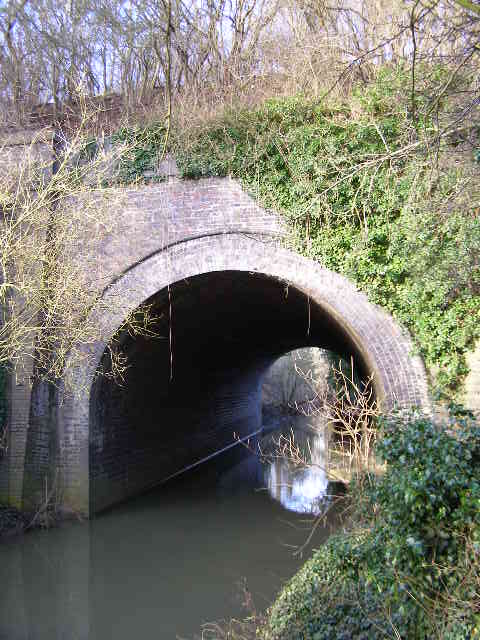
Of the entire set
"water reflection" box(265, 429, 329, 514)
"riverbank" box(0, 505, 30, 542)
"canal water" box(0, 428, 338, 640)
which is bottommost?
"water reflection" box(265, 429, 329, 514)

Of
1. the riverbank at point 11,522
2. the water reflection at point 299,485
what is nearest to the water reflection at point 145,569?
the riverbank at point 11,522

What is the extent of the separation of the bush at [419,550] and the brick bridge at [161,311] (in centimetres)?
373

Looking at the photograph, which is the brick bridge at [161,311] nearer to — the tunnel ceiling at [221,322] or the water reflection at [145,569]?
the tunnel ceiling at [221,322]

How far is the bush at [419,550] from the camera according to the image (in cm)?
372

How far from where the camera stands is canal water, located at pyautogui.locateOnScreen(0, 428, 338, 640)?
21.0 feet

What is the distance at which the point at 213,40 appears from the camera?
10875 mm

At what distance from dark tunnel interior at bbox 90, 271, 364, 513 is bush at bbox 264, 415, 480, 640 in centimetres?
500

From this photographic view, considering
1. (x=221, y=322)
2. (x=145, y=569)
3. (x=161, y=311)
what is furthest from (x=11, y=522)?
(x=221, y=322)

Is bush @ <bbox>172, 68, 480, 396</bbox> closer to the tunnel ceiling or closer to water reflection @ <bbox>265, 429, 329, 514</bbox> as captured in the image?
the tunnel ceiling

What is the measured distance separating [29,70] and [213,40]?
11.4 feet

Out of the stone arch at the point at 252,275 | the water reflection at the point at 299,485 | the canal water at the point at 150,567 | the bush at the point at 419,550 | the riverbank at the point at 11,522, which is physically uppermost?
the stone arch at the point at 252,275

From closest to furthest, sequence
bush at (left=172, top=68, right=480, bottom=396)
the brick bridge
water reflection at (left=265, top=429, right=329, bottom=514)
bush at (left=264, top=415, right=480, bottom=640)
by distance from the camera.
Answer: bush at (left=264, top=415, right=480, bottom=640) → bush at (left=172, top=68, right=480, bottom=396) → the brick bridge → water reflection at (left=265, top=429, right=329, bottom=514)

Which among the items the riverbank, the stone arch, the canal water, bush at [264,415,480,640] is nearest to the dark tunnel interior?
the stone arch

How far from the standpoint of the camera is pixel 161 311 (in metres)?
10.4
